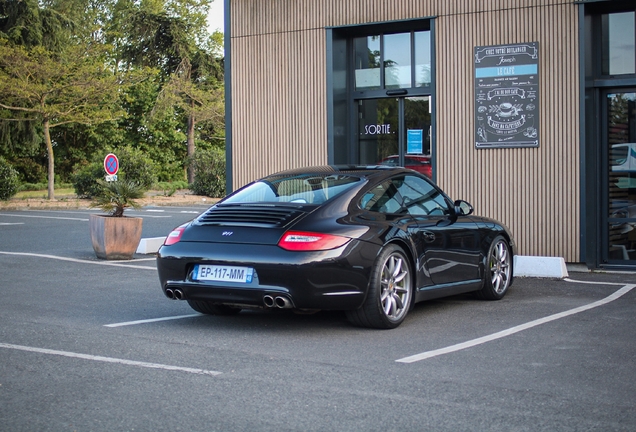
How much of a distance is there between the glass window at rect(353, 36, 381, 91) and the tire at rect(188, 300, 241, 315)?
6.73m

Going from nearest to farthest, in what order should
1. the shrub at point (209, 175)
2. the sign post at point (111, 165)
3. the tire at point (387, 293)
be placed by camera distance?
the tire at point (387, 293)
the sign post at point (111, 165)
the shrub at point (209, 175)

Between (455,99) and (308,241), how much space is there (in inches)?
256

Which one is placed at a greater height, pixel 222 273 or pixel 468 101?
pixel 468 101

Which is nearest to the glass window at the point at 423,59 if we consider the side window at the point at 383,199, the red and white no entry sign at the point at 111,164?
the side window at the point at 383,199

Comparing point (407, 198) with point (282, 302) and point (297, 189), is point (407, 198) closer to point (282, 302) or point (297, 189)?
point (297, 189)

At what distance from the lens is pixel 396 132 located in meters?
13.7

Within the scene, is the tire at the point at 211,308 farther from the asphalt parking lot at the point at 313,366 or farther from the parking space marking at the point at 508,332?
the parking space marking at the point at 508,332

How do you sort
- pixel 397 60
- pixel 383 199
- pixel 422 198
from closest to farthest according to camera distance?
pixel 383 199 < pixel 422 198 < pixel 397 60

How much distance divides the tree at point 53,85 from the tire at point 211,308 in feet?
84.5

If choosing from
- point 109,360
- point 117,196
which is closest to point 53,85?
point 117,196

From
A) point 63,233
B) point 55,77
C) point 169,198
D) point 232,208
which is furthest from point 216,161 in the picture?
point 232,208

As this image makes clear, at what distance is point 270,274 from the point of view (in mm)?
6766

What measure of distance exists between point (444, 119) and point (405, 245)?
5.65 m

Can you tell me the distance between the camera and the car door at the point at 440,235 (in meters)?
7.84
